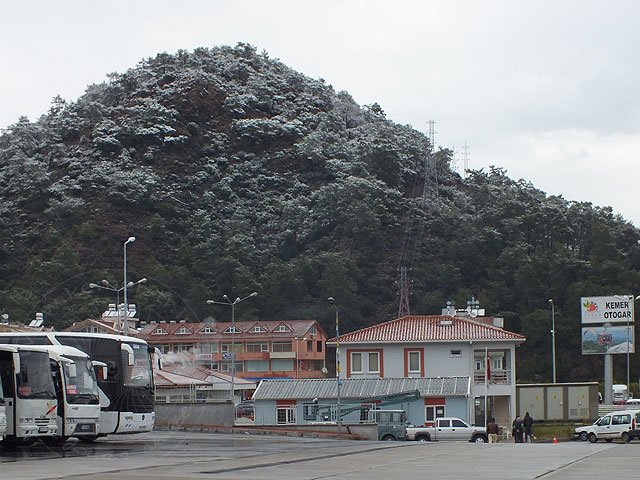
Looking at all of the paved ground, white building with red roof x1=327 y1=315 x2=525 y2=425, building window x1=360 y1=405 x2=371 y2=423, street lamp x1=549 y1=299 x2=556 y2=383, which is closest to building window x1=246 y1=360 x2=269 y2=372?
street lamp x1=549 y1=299 x2=556 y2=383

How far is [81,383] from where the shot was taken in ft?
96.1

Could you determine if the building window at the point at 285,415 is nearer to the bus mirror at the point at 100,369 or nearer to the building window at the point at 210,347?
the bus mirror at the point at 100,369

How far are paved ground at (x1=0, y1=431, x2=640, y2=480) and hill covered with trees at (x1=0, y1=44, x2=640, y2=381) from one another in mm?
64714

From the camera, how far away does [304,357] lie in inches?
3885

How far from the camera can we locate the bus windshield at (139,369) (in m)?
34.0

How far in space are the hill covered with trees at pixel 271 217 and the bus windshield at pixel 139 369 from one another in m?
60.9

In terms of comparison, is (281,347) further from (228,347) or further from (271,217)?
(271,217)

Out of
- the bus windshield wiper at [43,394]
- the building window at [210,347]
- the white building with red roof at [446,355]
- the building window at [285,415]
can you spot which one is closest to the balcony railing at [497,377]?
the white building with red roof at [446,355]

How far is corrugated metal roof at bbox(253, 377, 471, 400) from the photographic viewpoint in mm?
60156

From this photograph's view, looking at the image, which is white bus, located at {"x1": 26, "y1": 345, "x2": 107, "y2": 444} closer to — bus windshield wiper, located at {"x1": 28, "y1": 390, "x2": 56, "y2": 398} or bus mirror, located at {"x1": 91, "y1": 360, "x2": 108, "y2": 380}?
bus windshield wiper, located at {"x1": 28, "y1": 390, "x2": 56, "y2": 398}

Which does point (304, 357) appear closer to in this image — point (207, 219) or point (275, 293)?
point (275, 293)

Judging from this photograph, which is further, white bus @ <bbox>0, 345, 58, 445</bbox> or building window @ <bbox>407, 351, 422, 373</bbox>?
building window @ <bbox>407, 351, 422, 373</bbox>

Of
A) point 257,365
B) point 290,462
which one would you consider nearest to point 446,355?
point 257,365

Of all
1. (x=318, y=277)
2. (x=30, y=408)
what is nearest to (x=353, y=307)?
(x=318, y=277)
